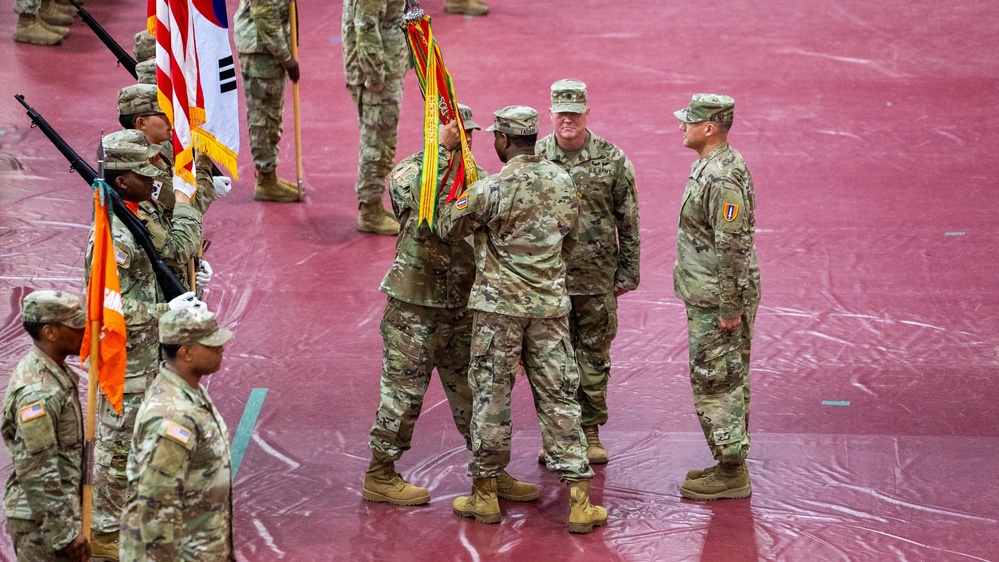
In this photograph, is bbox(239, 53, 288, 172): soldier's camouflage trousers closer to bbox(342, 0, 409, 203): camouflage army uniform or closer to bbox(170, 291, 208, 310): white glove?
bbox(342, 0, 409, 203): camouflage army uniform

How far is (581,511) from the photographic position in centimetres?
560

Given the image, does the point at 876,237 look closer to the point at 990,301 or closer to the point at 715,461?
the point at 990,301

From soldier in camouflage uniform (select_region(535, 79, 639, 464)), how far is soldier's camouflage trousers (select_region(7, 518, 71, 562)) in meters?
2.57

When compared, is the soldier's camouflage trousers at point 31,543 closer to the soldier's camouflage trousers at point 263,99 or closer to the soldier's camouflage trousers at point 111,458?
the soldier's camouflage trousers at point 111,458

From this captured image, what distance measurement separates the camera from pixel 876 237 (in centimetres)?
876

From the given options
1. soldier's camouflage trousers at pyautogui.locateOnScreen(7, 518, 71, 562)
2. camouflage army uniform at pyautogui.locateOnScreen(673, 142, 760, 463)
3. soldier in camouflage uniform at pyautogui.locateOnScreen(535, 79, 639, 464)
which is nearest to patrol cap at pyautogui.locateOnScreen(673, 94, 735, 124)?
camouflage army uniform at pyautogui.locateOnScreen(673, 142, 760, 463)

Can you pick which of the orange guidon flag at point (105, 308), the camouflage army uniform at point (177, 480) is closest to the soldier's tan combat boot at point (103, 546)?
the orange guidon flag at point (105, 308)

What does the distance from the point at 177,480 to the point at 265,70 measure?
18.7ft

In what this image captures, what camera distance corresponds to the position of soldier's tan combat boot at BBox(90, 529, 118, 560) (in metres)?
5.39

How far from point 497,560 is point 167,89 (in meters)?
2.73

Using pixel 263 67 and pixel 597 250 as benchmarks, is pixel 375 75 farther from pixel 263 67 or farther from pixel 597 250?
pixel 597 250

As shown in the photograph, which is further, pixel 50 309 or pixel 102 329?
pixel 102 329

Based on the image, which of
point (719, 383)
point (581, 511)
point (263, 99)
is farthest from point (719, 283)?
point (263, 99)

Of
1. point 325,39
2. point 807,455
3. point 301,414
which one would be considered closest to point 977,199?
point 807,455
